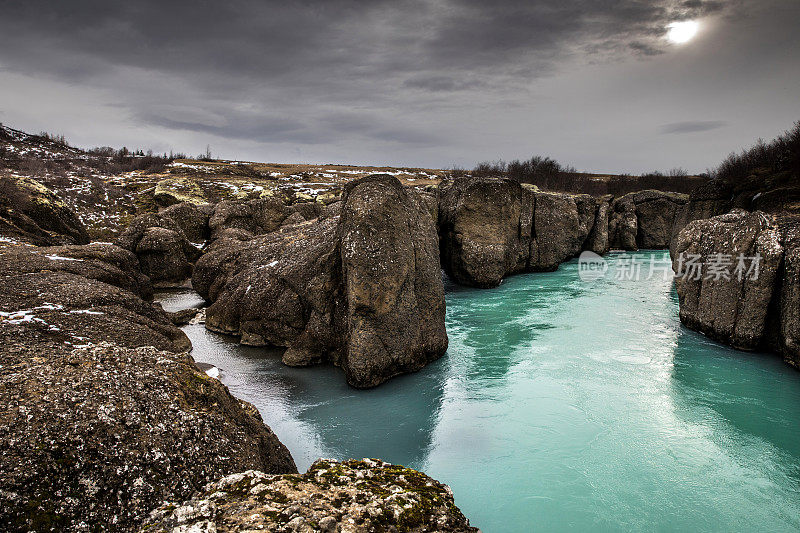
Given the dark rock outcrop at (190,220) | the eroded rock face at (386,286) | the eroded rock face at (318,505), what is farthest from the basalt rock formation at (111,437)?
the dark rock outcrop at (190,220)

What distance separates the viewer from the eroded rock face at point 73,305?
6367mm

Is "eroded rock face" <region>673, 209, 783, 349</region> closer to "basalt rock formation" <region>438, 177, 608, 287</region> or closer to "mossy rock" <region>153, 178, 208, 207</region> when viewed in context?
"basalt rock formation" <region>438, 177, 608, 287</region>

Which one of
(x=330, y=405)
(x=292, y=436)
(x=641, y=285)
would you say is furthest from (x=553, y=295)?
(x=292, y=436)

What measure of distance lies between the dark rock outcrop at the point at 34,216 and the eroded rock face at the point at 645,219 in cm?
3328

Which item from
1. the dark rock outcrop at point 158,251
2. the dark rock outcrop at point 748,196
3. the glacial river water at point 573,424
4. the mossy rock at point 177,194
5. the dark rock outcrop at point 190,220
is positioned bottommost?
the glacial river water at point 573,424

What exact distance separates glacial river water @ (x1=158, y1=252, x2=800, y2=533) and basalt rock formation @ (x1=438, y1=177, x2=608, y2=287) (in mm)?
6481

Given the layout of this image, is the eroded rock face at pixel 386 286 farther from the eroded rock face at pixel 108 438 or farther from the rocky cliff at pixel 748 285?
the rocky cliff at pixel 748 285

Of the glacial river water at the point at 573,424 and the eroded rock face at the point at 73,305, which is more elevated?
the eroded rock face at the point at 73,305

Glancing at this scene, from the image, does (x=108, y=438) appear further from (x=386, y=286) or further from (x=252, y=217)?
(x=252, y=217)

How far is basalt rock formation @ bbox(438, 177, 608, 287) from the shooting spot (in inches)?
722

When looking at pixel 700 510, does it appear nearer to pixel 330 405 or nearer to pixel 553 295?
pixel 330 405

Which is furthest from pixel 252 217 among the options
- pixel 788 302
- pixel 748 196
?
pixel 748 196

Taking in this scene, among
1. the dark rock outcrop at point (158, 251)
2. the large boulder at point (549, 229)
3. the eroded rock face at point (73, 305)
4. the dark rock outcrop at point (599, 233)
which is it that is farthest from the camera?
the dark rock outcrop at point (599, 233)

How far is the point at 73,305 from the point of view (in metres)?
7.00
